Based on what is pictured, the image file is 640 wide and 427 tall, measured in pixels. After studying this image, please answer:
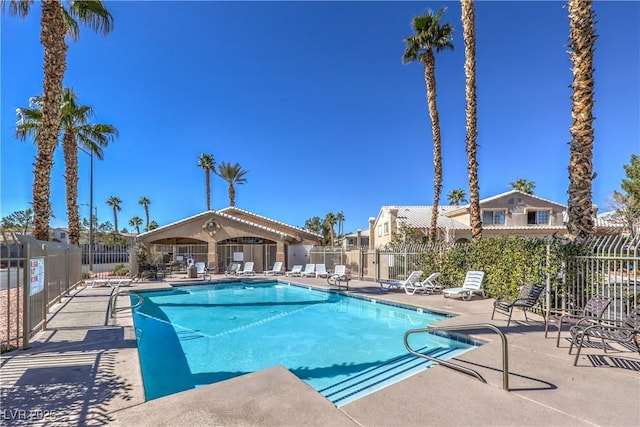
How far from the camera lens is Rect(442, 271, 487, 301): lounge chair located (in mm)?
11898

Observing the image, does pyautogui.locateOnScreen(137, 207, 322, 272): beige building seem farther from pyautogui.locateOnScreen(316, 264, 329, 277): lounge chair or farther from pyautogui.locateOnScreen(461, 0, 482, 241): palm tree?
pyautogui.locateOnScreen(461, 0, 482, 241): palm tree

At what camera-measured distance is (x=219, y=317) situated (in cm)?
1222

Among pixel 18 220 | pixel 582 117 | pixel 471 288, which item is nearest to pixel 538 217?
pixel 471 288

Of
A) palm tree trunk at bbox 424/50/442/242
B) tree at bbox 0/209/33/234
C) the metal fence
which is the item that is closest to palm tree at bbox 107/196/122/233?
tree at bbox 0/209/33/234

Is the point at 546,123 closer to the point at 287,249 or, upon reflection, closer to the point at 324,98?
the point at 324,98

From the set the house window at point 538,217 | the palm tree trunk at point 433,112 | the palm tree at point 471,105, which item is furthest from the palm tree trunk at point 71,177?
the house window at point 538,217

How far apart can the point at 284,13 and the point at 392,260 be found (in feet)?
44.5

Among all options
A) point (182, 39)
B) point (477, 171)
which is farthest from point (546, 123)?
point (182, 39)

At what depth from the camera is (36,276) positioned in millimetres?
7008

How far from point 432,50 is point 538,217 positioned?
77.2 ft

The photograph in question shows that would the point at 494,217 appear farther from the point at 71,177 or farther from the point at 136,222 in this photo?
the point at 136,222

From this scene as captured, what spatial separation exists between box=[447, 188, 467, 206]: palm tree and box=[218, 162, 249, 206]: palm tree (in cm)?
3282

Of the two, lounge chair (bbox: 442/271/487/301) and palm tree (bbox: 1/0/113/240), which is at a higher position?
palm tree (bbox: 1/0/113/240)

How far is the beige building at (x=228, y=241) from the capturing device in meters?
24.8
